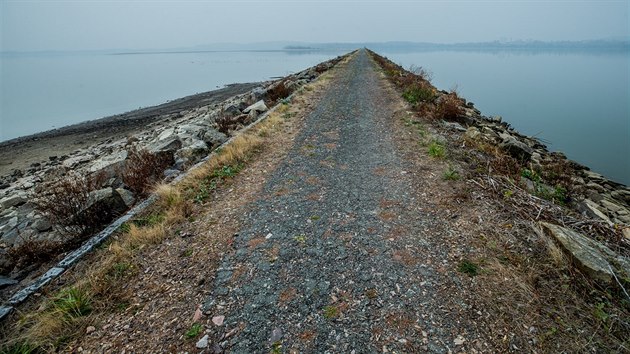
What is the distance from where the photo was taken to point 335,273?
156 inches

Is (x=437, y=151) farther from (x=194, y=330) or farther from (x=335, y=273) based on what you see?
(x=194, y=330)

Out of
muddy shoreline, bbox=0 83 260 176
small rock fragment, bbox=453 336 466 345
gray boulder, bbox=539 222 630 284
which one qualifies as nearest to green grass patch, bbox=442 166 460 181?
gray boulder, bbox=539 222 630 284

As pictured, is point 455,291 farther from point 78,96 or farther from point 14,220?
point 78,96

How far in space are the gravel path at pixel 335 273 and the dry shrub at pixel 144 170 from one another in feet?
8.99

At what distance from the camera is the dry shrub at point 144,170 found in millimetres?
6723

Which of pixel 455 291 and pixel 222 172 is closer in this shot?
pixel 455 291

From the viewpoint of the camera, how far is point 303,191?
6086mm

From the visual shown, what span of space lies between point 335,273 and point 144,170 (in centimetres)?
573

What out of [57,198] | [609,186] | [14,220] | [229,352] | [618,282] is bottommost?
[609,186]

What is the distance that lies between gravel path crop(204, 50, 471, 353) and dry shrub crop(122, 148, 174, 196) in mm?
2739

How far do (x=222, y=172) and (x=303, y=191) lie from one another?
2118 millimetres

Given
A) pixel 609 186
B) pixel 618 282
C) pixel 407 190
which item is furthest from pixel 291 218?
pixel 609 186

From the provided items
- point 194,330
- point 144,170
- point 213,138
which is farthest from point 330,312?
point 213,138

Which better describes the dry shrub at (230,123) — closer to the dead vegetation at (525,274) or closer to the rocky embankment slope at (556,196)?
the rocky embankment slope at (556,196)
